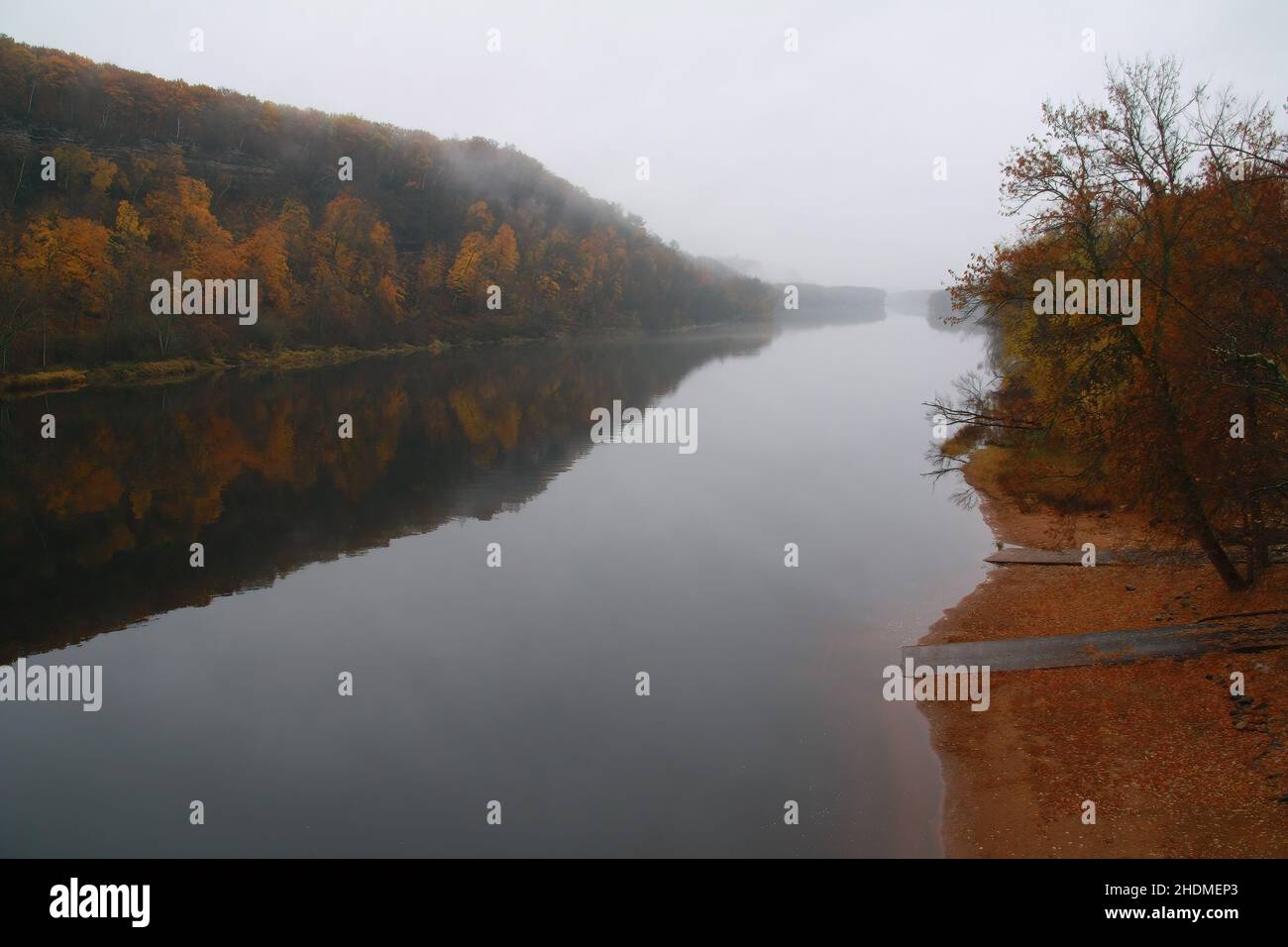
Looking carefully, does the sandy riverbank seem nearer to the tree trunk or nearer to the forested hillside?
the tree trunk

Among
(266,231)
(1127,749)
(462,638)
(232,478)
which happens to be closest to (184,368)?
(266,231)

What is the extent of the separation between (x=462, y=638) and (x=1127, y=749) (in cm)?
1357

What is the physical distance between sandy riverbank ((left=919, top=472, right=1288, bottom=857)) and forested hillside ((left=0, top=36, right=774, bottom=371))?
61.9 meters

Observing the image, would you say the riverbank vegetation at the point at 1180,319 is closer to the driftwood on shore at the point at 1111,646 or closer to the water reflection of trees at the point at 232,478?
the driftwood on shore at the point at 1111,646

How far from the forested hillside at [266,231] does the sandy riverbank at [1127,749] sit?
61892 millimetres

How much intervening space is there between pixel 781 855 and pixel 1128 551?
15847 millimetres

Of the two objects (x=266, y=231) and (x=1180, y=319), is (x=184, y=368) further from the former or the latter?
(x=1180, y=319)

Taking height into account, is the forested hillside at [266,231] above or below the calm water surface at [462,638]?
above

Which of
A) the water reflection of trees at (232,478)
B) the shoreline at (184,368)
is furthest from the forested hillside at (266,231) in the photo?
the water reflection of trees at (232,478)

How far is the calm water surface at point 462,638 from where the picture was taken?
12.5 m

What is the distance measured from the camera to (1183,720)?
13172mm

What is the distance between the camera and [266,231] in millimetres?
Result: 89062
